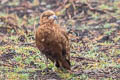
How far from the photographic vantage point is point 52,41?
7531 millimetres

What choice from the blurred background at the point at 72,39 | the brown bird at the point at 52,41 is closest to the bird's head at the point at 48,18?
the brown bird at the point at 52,41

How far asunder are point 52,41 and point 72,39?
3.48 m

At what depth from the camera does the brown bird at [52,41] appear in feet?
24.7

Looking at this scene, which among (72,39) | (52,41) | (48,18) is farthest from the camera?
(72,39)

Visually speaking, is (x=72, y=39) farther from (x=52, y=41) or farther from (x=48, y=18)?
(x=52, y=41)

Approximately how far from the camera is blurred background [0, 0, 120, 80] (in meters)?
7.97

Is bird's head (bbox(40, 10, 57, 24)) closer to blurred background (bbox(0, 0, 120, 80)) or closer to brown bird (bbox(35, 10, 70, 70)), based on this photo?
brown bird (bbox(35, 10, 70, 70))

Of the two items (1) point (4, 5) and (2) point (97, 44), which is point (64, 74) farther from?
(1) point (4, 5)

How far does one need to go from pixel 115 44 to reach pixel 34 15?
4.30 meters

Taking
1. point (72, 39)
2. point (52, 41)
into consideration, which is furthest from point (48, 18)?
point (72, 39)

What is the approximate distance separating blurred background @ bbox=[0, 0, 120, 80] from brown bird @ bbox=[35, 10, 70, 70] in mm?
316

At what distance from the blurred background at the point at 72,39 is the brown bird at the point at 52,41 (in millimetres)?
316

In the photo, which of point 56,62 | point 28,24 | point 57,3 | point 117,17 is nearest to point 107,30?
point 117,17

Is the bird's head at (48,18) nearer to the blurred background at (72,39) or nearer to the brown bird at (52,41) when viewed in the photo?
the brown bird at (52,41)
